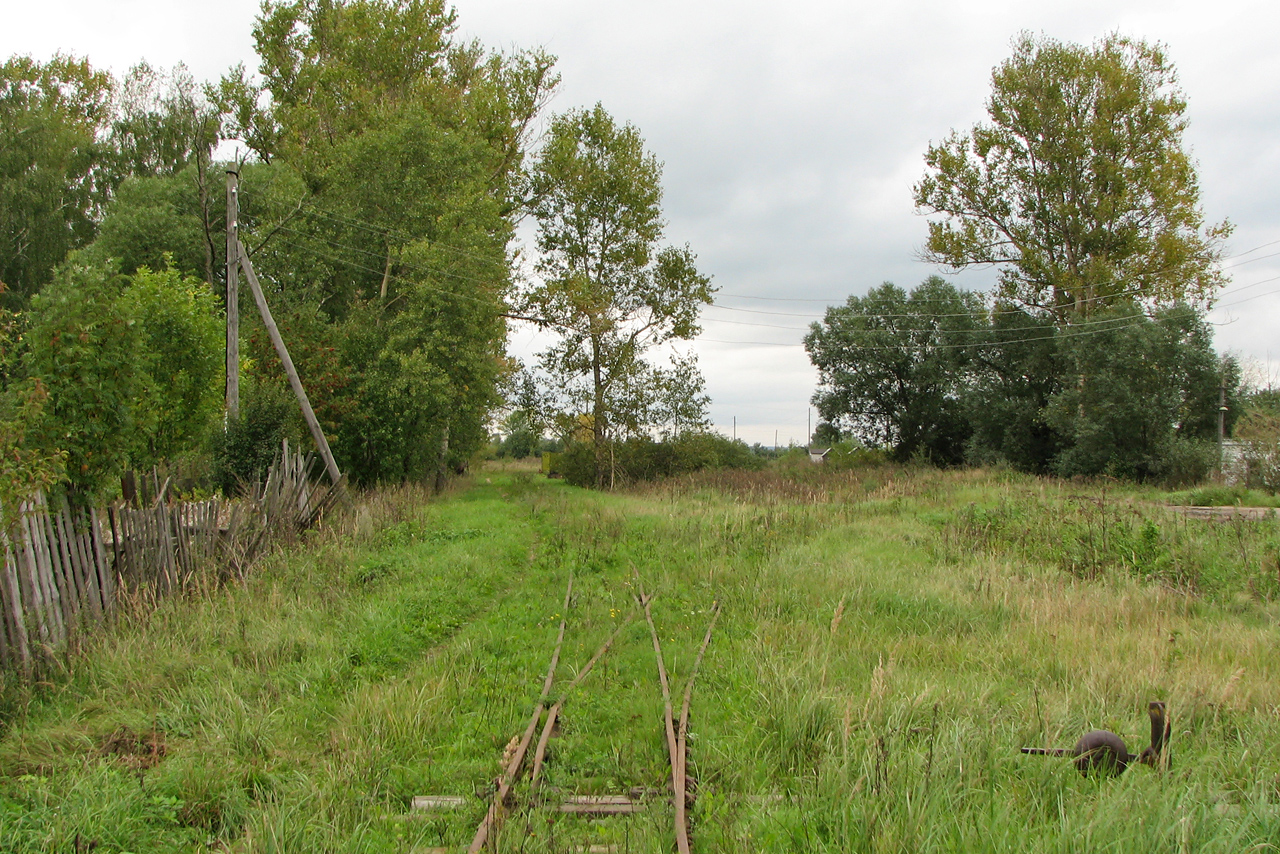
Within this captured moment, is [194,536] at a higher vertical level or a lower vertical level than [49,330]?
lower

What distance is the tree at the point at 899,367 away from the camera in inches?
1822

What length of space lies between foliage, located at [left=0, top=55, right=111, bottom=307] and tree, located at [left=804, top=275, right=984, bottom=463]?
41.0 m

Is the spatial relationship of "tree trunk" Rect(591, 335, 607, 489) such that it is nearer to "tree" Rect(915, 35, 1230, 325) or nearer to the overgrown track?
"tree" Rect(915, 35, 1230, 325)

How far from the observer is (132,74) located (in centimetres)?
4153

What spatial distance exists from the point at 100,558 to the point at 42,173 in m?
36.9

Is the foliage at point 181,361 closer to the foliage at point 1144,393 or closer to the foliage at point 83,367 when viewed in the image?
the foliage at point 83,367

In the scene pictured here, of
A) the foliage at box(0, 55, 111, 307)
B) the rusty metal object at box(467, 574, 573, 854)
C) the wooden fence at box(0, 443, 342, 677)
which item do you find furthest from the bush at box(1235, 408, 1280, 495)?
the foliage at box(0, 55, 111, 307)

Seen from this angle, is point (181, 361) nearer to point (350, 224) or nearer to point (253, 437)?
point (253, 437)

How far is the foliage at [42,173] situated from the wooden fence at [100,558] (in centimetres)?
2938

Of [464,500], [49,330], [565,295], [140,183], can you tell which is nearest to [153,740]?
[49,330]

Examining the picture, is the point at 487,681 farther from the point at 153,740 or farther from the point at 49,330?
the point at 49,330

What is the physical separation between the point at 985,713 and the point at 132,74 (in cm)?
5063

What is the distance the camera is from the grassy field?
3.94 m

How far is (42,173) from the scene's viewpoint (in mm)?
35250
